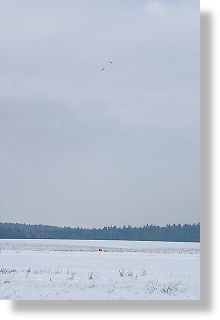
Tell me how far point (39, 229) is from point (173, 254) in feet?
4.30

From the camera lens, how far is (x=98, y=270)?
793 cm

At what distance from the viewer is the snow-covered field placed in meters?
7.87

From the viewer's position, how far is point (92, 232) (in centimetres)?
798

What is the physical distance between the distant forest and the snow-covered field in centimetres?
6

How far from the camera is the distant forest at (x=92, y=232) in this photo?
7.95 m

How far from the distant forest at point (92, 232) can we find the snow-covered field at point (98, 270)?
6cm

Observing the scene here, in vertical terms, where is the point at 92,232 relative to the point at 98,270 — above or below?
above

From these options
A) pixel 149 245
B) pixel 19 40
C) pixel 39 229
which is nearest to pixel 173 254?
pixel 149 245

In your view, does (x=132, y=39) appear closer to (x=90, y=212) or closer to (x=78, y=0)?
(x=78, y=0)

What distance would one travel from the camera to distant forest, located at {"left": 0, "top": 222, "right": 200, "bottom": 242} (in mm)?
7953

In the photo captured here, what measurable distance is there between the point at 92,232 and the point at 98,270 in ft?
1.21

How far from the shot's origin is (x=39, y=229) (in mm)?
7969

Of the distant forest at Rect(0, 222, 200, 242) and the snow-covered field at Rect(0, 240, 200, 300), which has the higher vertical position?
the distant forest at Rect(0, 222, 200, 242)

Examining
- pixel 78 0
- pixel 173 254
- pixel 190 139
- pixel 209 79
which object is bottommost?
pixel 173 254
